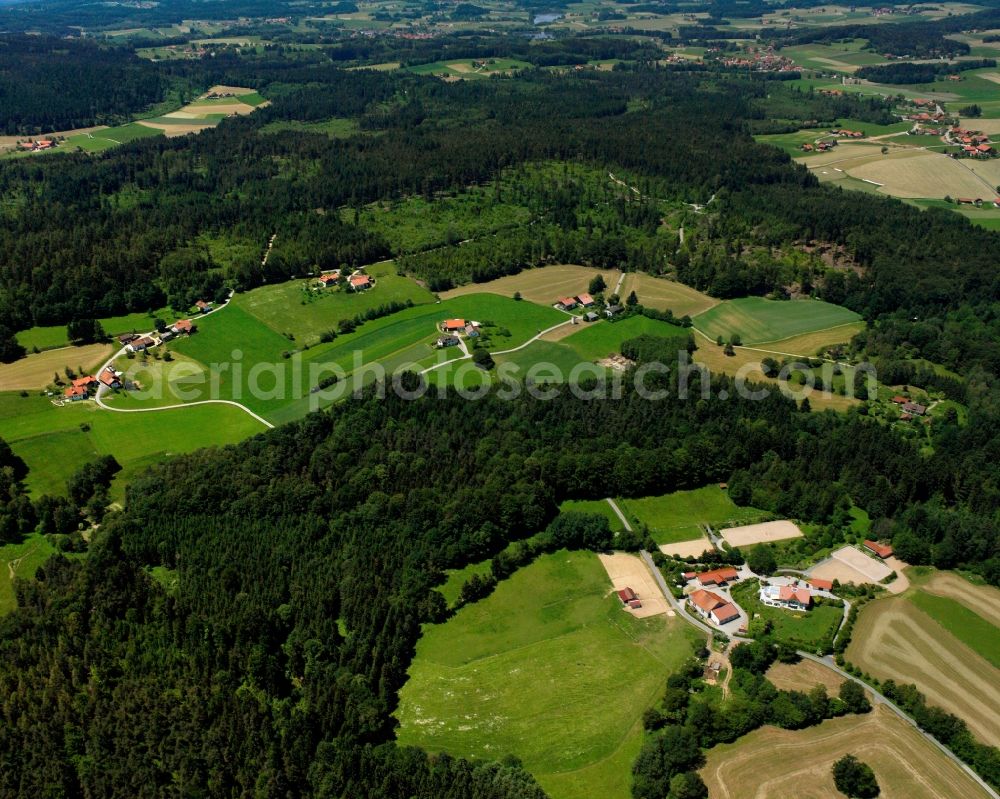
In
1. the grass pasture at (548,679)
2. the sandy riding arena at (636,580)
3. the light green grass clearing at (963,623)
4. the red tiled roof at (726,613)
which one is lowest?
the grass pasture at (548,679)

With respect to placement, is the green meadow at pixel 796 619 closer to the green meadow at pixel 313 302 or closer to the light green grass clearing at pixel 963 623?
the light green grass clearing at pixel 963 623

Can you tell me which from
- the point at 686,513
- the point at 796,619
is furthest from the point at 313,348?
the point at 796,619

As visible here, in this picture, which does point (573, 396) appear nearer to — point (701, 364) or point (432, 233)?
point (701, 364)

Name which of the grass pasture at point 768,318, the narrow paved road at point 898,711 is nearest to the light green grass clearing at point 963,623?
the narrow paved road at point 898,711

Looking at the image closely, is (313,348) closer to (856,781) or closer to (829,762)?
(829,762)

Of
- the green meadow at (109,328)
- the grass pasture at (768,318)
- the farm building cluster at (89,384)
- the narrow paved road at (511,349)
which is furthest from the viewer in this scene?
the grass pasture at (768,318)

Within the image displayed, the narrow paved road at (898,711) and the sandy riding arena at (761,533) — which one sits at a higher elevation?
the sandy riding arena at (761,533)

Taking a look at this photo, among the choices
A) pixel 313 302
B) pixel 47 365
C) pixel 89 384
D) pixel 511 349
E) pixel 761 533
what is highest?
pixel 313 302
